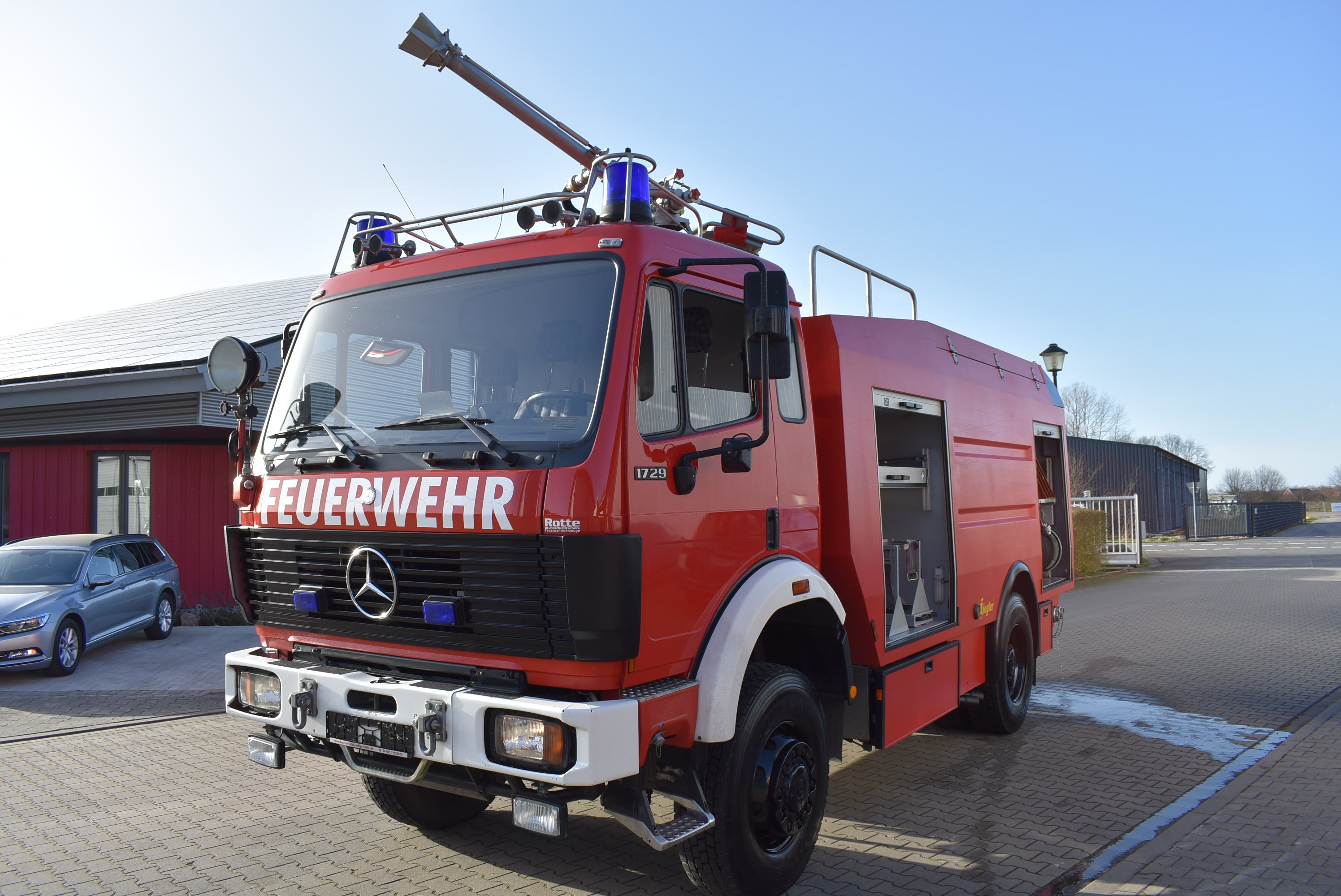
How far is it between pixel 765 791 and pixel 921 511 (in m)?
2.63

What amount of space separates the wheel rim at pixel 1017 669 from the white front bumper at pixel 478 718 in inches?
185

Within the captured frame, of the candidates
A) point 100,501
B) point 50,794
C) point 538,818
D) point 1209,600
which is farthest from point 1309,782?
point 100,501

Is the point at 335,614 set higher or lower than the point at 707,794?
higher

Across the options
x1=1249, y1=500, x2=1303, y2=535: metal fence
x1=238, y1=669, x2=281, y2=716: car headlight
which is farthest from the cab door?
x1=1249, y1=500, x2=1303, y2=535: metal fence

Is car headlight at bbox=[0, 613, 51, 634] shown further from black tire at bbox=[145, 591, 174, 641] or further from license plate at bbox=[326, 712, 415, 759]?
license plate at bbox=[326, 712, 415, 759]

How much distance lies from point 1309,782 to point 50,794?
7845mm

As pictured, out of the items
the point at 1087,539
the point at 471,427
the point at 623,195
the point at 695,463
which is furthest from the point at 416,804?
the point at 1087,539

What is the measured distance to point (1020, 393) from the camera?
7.64 meters

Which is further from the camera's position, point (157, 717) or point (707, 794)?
point (157, 717)

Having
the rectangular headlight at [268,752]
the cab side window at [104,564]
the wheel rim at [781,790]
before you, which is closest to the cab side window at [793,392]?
the wheel rim at [781,790]

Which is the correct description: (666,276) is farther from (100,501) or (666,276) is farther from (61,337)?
(61,337)

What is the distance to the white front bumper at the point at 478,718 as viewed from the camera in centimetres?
317

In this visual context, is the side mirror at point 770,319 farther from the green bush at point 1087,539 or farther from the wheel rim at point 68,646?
the green bush at point 1087,539

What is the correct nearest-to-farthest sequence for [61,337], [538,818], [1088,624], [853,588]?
[538,818] → [853,588] → [1088,624] → [61,337]
